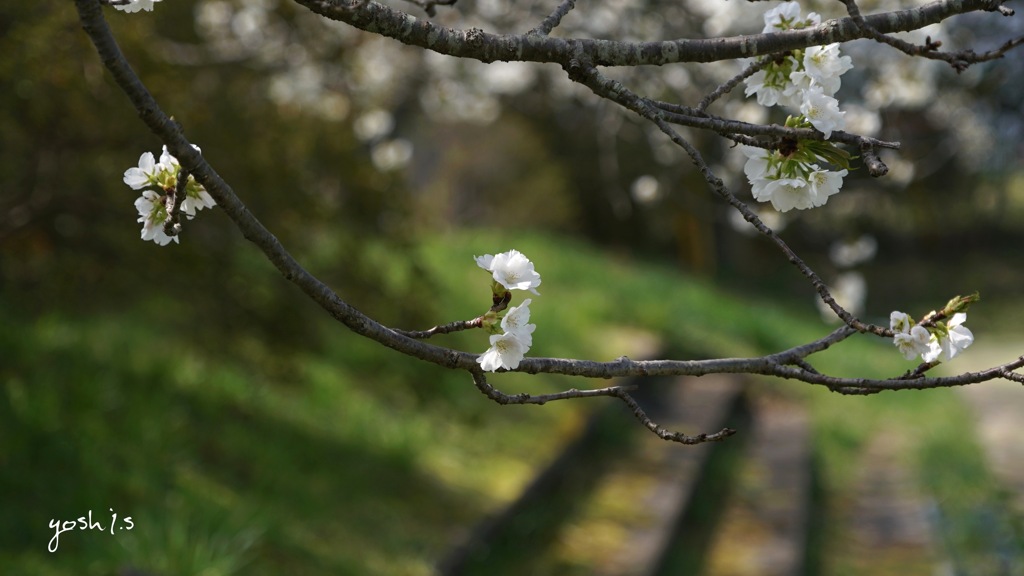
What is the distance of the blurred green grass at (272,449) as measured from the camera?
3.23 metres

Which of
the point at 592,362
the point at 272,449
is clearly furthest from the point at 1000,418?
the point at 592,362

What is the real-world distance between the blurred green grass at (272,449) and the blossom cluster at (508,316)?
6.70 feet

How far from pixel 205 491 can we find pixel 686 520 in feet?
8.63

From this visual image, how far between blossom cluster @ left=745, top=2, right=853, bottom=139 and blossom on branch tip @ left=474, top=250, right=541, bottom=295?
0.45 meters

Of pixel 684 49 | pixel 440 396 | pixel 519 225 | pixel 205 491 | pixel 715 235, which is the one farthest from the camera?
pixel 715 235

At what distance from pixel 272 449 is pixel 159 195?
2950 millimetres

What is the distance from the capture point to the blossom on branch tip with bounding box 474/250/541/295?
1.34 metres

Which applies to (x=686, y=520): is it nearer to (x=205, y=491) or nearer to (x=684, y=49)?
(x=205, y=491)

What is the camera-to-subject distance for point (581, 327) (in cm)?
738

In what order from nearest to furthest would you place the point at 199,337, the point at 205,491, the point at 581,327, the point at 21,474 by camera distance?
1. the point at 21,474
2. the point at 205,491
3. the point at 199,337
4. the point at 581,327

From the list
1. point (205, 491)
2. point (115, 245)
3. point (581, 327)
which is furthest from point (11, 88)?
point (581, 327)
